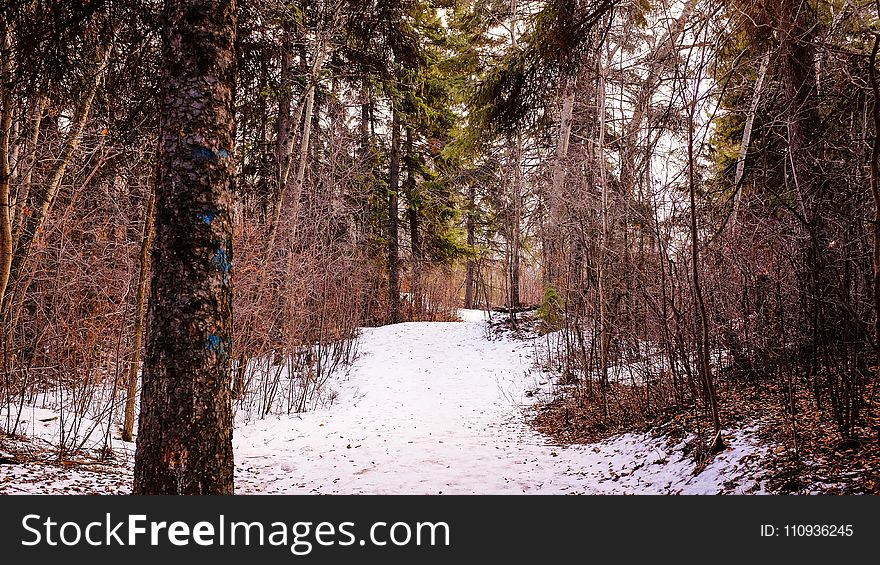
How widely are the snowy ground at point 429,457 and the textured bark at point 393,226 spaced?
7.19 meters

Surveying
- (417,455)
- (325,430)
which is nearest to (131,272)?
(325,430)

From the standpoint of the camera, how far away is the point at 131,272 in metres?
6.86

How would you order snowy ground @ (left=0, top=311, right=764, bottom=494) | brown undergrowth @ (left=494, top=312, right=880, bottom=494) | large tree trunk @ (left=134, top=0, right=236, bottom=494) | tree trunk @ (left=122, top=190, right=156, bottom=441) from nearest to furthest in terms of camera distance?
large tree trunk @ (left=134, top=0, right=236, bottom=494) < brown undergrowth @ (left=494, top=312, right=880, bottom=494) < snowy ground @ (left=0, top=311, right=764, bottom=494) < tree trunk @ (left=122, top=190, right=156, bottom=441)

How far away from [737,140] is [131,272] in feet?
38.5

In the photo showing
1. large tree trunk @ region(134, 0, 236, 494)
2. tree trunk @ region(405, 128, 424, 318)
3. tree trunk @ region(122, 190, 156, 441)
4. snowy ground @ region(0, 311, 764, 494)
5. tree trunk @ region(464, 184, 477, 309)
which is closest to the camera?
large tree trunk @ region(134, 0, 236, 494)

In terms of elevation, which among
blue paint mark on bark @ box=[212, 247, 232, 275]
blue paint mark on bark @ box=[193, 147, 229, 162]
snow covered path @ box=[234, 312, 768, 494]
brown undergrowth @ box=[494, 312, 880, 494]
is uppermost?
blue paint mark on bark @ box=[193, 147, 229, 162]

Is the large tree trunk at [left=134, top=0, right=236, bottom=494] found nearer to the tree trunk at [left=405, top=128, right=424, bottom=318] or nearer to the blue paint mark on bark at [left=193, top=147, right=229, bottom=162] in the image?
the blue paint mark on bark at [left=193, top=147, right=229, bottom=162]

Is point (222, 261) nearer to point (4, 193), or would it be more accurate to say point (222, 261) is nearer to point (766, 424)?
point (4, 193)

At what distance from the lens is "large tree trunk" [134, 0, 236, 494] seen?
9.35 feet

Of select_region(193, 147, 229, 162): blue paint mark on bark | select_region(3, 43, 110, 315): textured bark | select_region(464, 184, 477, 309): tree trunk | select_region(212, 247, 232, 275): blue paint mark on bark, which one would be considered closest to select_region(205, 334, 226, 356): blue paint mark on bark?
select_region(212, 247, 232, 275): blue paint mark on bark

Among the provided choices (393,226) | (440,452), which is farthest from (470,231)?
(440,452)

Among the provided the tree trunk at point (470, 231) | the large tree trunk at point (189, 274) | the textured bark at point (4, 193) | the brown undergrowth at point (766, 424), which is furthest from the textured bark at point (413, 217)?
the large tree trunk at point (189, 274)

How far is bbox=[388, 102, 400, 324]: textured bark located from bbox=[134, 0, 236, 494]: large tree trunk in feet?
47.2

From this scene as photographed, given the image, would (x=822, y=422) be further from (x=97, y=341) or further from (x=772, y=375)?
(x=97, y=341)
